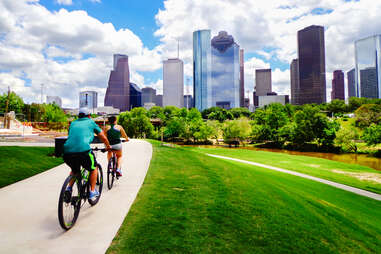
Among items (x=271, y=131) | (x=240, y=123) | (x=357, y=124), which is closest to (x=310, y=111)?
(x=271, y=131)

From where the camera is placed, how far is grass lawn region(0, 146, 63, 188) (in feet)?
28.5

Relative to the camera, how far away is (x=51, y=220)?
4.97 metres

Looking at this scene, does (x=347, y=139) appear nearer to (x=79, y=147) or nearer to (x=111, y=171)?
(x=111, y=171)

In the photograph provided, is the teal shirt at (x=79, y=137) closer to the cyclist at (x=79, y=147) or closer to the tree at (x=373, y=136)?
the cyclist at (x=79, y=147)

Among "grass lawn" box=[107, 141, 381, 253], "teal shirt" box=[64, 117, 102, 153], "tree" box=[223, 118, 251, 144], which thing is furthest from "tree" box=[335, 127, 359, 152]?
"teal shirt" box=[64, 117, 102, 153]

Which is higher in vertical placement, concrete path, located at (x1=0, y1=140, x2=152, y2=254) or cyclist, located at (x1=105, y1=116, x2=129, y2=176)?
cyclist, located at (x1=105, y1=116, x2=129, y2=176)

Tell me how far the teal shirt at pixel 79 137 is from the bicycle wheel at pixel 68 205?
572 mm

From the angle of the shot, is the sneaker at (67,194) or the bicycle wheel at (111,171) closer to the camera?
the sneaker at (67,194)

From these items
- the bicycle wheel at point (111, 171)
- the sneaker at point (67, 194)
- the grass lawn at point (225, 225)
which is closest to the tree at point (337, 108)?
the grass lawn at point (225, 225)

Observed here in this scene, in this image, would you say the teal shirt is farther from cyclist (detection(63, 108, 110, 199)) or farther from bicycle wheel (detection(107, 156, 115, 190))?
bicycle wheel (detection(107, 156, 115, 190))

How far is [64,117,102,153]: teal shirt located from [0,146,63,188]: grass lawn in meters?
5.17

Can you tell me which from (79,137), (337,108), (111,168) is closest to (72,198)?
(79,137)

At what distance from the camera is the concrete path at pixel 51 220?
3977mm

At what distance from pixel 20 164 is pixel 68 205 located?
7746 mm
